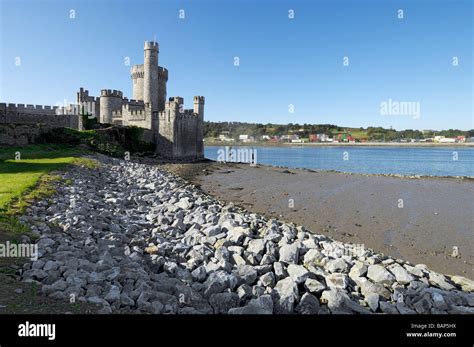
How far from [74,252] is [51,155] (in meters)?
21.4

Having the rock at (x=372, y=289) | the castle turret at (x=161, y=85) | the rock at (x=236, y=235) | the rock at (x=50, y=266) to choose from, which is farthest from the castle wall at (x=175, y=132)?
the rock at (x=372, y=289)

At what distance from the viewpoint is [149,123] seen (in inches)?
1817

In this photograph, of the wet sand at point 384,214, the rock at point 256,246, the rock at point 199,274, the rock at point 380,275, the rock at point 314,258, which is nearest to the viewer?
the rock at point 199,274

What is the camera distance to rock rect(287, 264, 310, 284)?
6.60 metres

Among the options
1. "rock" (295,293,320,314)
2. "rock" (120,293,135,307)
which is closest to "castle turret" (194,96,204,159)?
"rock" (295,293,320,314)

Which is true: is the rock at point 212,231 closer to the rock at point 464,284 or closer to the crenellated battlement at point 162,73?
the rock at point 464,284

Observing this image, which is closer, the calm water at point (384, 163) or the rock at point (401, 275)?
the rock at point (401, 275)

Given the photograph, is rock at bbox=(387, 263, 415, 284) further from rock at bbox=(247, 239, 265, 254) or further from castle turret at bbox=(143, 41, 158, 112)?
castle turret at bbox=(143, 41, 158, 112)

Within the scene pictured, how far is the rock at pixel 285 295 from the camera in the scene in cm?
568

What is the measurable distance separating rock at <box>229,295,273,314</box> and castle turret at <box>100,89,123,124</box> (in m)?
47.3

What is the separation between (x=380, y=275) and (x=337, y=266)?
0.90 meters

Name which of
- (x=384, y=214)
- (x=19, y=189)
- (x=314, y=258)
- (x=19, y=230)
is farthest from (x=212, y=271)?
(x=384, y=214)

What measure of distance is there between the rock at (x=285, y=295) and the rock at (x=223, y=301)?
2.37ft

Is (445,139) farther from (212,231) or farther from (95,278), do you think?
(95,278)
